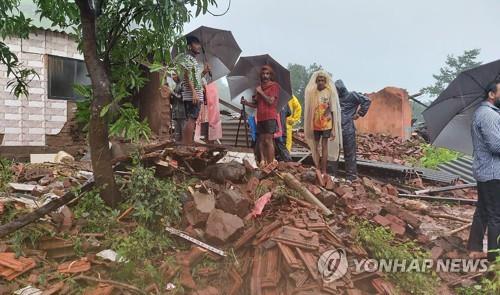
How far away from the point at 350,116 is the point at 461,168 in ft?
14.0

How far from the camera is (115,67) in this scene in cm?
421

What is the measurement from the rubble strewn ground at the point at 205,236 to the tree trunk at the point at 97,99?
0.27 m

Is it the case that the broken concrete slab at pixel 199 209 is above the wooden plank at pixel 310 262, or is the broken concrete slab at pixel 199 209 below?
above

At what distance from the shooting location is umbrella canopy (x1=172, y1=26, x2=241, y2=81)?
6840 mm

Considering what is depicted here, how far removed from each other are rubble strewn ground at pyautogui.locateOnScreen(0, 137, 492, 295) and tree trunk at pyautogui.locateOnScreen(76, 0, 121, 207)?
27 cm

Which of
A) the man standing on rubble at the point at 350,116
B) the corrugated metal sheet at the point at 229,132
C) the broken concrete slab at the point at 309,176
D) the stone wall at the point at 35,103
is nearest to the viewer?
the broken concrete slab at the point at 309,176

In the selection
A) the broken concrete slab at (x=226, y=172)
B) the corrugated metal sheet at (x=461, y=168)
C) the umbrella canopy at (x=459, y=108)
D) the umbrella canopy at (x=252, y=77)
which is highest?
the umbrella canopy at (x=252, y=77)

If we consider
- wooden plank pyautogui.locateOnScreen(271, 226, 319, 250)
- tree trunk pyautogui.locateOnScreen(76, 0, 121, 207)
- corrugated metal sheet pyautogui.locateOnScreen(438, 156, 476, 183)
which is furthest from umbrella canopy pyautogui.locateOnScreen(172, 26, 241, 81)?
corrugated metal sheet pyautogui.locateOnScreen(438, 156, 476, 183)

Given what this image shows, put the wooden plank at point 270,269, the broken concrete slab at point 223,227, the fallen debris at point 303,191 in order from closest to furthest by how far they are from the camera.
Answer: the wooden plank at point 270,269
the broken concrete slab at point 223,227
the fallen debris at point 303,191

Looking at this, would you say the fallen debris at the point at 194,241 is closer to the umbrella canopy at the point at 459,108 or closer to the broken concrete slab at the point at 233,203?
the broken concrete slab at the point at 233,203

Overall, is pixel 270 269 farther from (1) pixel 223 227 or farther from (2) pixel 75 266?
(2) pixel 75 266

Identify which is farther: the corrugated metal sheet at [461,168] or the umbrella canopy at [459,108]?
the corrugated metal sheet at [461,168]

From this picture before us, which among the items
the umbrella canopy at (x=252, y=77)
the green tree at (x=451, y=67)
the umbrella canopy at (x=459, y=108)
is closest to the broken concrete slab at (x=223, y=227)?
the umbrella canopy at (x=459, y=108)

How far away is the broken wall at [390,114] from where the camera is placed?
46.9 feet
